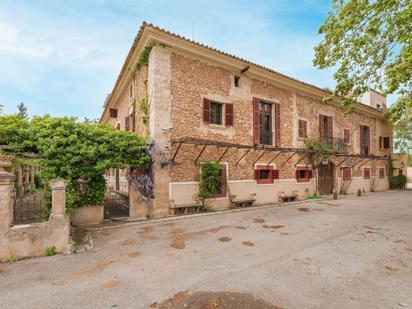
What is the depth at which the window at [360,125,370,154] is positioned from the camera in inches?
709

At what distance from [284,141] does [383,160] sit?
14859mm

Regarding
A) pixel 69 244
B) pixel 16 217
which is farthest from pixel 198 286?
pixel 16 217

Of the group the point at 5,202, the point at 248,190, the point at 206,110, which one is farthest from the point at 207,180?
the point at 5,202

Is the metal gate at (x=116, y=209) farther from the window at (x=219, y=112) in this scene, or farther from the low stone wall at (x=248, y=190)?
the window at (x=219, y=112)

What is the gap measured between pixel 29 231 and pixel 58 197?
0.89 m

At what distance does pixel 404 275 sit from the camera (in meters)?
4.05

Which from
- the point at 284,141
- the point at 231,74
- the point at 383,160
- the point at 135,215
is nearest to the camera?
the point at 135,215

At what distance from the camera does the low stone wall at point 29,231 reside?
4.66 m

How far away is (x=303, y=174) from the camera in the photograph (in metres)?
13.7

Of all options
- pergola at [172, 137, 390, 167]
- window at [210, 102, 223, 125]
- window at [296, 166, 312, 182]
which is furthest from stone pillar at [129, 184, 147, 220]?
window at [296, 166, 312, 182]

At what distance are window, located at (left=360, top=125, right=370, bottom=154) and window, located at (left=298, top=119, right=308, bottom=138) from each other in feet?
25.7

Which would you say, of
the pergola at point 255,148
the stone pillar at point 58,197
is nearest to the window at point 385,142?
the pergola at point 255,148

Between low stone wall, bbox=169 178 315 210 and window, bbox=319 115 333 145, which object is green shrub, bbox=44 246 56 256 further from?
window, bbox=319 115 333 145

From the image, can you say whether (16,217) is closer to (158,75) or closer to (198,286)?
(198,286)
